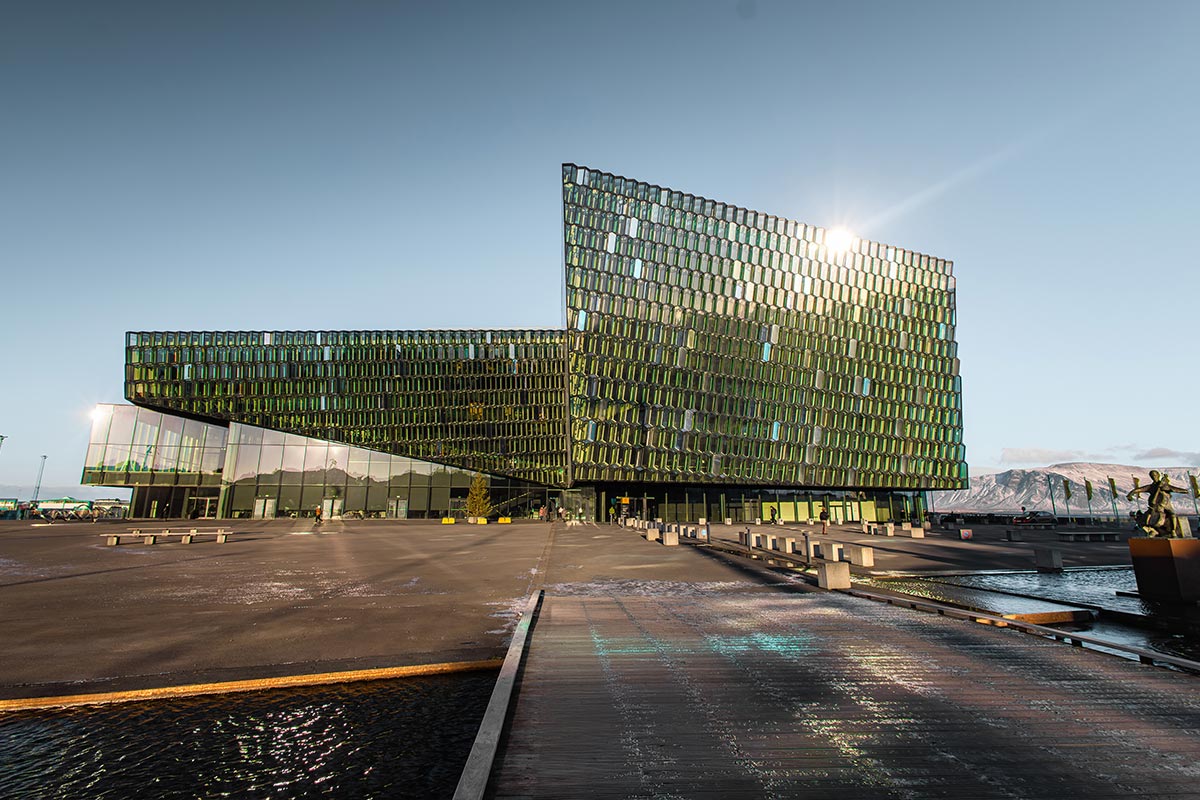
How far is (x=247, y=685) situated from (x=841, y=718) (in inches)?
290

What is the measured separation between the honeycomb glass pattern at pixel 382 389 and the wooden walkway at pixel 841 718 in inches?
2378

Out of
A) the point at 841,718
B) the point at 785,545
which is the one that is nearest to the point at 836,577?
the point at 785,545

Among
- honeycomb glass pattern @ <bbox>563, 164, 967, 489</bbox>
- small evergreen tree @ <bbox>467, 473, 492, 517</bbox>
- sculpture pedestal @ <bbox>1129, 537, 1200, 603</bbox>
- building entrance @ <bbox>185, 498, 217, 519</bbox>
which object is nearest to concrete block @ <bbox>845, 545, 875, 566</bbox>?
sculpture pedestal @ <bbox>1129, 537, 1200, 603</bbox>

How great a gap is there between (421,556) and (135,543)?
61.1ft

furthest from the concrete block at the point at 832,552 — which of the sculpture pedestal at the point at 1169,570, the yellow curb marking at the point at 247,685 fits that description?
the yellow curb marking at the point at 247,685

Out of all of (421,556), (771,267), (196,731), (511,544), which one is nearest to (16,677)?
(196,731)

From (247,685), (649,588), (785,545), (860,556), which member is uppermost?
(785,545)

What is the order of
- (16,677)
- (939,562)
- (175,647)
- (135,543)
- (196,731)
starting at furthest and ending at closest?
(135,543) < (939,562) < (175,647) < (16,677) < (196,731)

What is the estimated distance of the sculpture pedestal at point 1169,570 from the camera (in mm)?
14422

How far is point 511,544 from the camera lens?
32.7 m

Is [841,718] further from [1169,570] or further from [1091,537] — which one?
[1091,537]

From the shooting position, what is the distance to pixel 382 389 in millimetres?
70625

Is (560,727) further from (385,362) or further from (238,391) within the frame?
(238,391)

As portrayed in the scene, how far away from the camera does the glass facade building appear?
6438 cm
